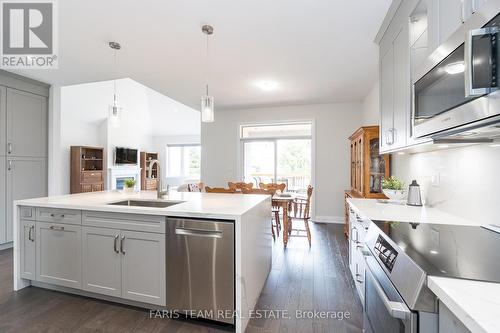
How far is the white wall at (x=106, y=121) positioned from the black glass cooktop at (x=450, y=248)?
4925 millimetres

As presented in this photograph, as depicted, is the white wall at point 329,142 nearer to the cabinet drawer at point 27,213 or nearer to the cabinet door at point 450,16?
the cabinet door at point 450,16

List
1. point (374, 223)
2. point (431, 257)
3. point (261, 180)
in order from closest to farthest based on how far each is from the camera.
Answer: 1. point (431, 257)
2. point (374, 223)
3. point (261, 180)

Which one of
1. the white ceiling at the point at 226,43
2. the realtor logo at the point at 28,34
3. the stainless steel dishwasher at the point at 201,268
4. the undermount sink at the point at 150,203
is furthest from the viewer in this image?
the undermount sink at the point at 150,203

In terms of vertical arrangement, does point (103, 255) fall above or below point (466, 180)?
below

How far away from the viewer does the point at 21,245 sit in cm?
229

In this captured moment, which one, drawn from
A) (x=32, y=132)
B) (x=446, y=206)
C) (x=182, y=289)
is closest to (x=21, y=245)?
(x=182, y=289)

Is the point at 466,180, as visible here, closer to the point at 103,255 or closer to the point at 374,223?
the point at 374,223

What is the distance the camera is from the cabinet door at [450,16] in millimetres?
1077

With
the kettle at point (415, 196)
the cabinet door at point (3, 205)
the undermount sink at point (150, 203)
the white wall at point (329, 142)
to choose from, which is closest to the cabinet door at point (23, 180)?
the cabinet door at point (3, 205)

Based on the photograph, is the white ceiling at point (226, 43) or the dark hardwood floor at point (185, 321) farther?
the white ceiling at point (226, 43)

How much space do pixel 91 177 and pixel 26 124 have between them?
3.28 meters

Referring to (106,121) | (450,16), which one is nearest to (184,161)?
(106,121)

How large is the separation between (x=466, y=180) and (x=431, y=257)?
966mm

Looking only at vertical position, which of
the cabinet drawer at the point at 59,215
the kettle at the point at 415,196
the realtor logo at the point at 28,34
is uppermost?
the realtor logo at the point at 28,34
